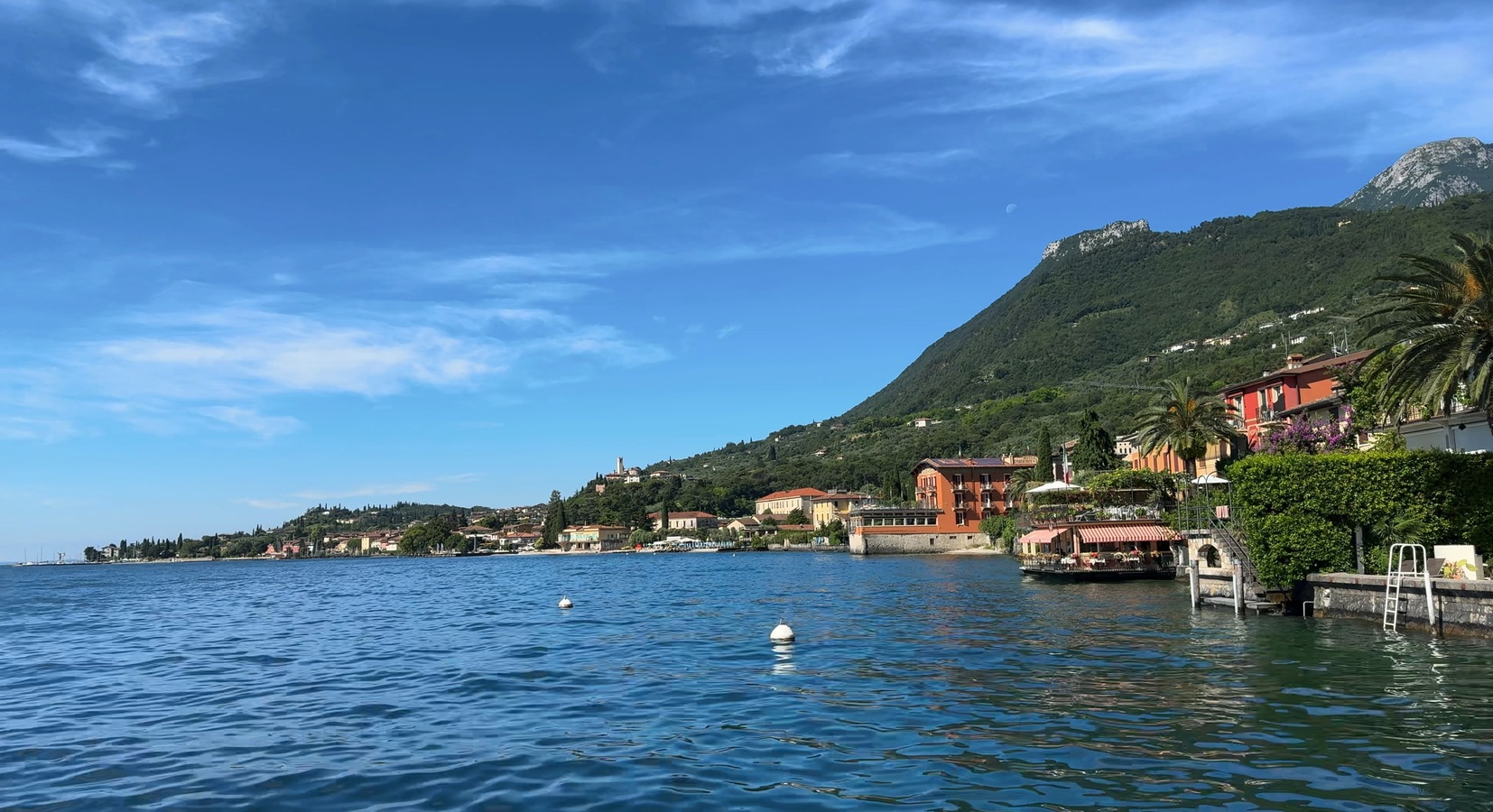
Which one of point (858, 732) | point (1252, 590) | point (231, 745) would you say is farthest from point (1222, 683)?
point (231, 745)

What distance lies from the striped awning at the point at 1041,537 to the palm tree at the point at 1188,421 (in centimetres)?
872

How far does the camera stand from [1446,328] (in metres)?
27.0

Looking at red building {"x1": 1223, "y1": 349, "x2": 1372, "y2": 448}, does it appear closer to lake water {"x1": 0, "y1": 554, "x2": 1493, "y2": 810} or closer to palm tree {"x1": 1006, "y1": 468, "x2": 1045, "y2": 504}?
lake water {"x1": 0, "y1": 554, "x2": 1493, "y2": 810}

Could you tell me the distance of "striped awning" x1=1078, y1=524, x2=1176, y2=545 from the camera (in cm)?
5781

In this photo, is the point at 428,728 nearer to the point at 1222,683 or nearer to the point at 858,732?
the point at 858,732

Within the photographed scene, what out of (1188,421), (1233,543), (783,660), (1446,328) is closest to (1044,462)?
(1188,421)

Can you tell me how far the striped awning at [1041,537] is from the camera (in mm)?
63756

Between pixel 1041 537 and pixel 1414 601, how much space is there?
38628mm

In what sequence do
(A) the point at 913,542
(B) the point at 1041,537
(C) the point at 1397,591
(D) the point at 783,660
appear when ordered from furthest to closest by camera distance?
(A) the point at 913,542, (B) the point at 1041,537, (C) the point at 1397,591, (D) the point at 783,660

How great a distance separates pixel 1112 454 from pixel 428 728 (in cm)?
8899

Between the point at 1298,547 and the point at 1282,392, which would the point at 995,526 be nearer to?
the point at 1282,392

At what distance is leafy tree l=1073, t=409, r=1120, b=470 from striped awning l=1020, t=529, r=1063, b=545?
26380 millimetres

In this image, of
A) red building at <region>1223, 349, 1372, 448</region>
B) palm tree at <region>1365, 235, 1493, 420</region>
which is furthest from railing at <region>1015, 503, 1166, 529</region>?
palm tree at <region>1365, 235, 1493, 420</region>

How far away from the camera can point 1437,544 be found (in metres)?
28.1
